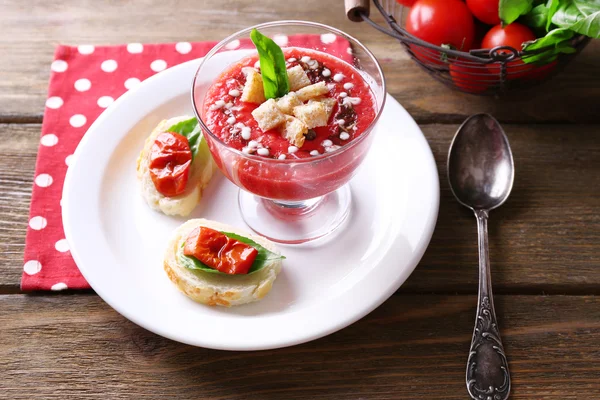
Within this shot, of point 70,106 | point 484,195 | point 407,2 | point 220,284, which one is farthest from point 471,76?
point 70,106

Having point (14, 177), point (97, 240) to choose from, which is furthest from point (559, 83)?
point (14, 177)

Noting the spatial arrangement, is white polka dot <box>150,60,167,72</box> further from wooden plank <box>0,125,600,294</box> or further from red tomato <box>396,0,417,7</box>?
red tomato <box>396,0,417,7</box>

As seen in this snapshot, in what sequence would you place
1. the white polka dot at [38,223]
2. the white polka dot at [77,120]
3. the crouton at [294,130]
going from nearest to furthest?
the crouton at [294,130] → the white polka dot at [38,223] → the white polka dot at [77,120]

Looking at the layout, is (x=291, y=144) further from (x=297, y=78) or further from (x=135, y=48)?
(x=135, y=48)

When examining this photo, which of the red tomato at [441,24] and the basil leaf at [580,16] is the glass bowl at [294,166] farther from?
the basil leaf at [580,16]

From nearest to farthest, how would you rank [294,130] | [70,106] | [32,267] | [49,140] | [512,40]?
[294,130]
[32,267]
[512,40]
[49,140]
[70,106]

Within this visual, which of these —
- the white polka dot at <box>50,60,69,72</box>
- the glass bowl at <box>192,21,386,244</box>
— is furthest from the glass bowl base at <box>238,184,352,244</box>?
the white polka dot at <box>50,60,69,72</box>

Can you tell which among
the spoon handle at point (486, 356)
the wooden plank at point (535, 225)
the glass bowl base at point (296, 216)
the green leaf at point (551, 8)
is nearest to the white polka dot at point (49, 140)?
the glass bowl base at point (296, 216)
